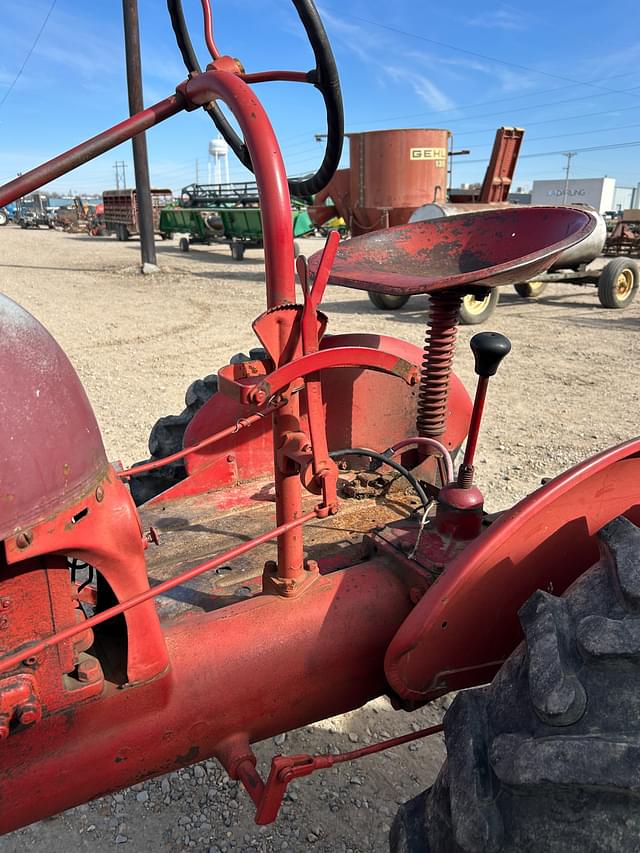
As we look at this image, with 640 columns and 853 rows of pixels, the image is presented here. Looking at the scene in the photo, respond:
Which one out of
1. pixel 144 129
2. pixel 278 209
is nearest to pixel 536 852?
pixel 278 209

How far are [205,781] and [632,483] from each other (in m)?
1.36

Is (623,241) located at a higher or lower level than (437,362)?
lower

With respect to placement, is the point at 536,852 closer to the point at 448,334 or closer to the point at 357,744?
the point at 357,744

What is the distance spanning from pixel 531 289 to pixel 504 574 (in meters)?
9.04

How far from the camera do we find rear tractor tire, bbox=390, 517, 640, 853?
90cm

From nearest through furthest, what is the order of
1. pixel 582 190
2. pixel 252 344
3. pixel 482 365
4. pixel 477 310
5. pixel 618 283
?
pixel 482 365, pixel 252 344, pixel 477 310, pixel 618 283, pixel 582 190

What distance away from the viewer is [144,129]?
51.1 inches

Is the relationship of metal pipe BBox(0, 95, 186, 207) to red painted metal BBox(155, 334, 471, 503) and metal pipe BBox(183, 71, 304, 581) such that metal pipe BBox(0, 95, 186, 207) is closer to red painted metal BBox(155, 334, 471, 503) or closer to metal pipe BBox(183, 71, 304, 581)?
metal pipe BBox(183, 71, 304, 581)

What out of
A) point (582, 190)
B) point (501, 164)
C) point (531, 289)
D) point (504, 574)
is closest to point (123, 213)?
point (501, 164)

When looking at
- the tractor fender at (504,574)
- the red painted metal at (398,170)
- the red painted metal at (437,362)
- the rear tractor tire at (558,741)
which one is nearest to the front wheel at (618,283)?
the red painted metal at (398,170)

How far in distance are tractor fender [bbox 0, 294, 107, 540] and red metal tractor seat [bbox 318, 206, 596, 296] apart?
2.54 ft

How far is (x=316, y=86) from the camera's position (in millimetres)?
1463

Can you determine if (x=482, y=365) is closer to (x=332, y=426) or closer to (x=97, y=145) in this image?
(x=332, y=426)

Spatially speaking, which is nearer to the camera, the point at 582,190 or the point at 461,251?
the point at 461,251
